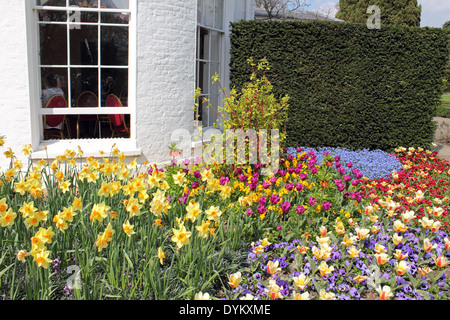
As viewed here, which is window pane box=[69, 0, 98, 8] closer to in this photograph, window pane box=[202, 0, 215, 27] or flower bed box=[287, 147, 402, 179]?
window pane box=[202, 0, 215, 27]

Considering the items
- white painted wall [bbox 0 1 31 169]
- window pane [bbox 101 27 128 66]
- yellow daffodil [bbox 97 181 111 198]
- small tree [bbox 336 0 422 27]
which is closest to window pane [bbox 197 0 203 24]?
window pane [bbox 101 27 128 66]

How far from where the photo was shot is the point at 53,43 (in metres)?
5.66

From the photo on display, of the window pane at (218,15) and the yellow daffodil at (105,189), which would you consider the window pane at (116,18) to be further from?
the yellow daffodil at (105,189)

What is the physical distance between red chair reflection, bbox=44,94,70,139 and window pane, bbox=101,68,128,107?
1.96ft

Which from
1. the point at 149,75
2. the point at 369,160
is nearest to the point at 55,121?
the point at 149,75

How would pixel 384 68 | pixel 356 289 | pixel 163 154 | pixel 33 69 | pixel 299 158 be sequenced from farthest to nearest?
pixel 384 68, pixel 163 154, pixel 33 69, pixel 299 158, pixel 356 289

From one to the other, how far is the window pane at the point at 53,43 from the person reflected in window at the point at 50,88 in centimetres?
21

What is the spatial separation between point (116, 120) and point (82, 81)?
2.48ft

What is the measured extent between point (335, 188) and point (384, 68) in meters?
4.52

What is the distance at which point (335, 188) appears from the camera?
4.36 metres

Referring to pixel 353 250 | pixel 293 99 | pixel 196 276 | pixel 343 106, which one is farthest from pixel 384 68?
pixel 196 276

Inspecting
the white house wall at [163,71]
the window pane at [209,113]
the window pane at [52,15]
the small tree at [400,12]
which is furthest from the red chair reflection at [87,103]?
the small tree at [400,12]

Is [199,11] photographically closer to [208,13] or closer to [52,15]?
[208,13]
